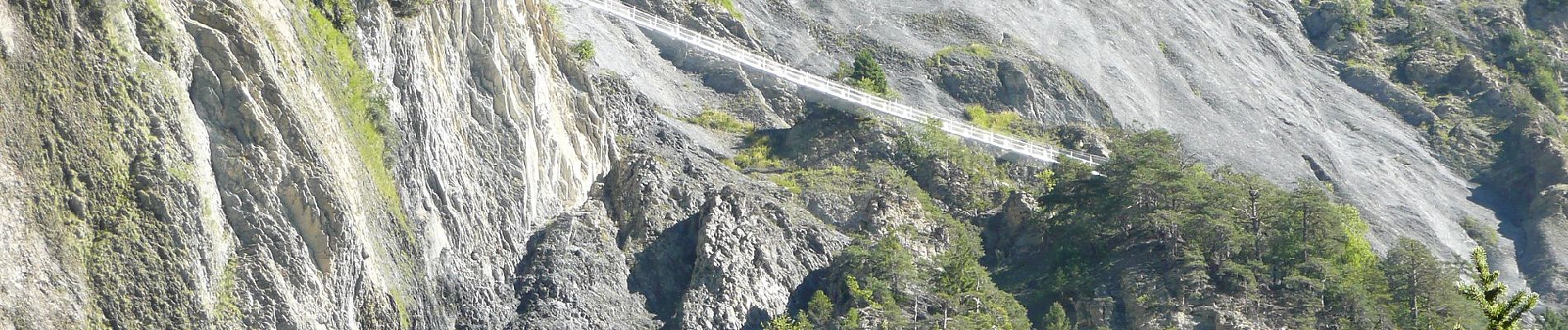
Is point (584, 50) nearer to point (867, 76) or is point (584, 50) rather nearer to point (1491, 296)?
point (867, 76)

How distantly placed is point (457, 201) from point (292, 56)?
21.6 ft

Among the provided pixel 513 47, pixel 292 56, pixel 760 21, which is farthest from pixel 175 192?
pixel 760 21

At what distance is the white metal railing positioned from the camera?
218ft

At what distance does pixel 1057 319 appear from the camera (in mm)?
53500

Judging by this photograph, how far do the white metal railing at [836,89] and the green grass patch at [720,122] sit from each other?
298 centimetres

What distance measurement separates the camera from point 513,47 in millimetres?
51469

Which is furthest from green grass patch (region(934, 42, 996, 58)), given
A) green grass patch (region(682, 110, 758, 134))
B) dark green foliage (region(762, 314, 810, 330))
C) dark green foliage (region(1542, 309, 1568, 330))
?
dark green foliage (region(762, 314, 810, 330))

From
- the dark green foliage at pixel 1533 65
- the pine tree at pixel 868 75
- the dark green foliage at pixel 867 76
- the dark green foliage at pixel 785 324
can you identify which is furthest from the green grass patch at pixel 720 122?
the dark green foliage at pixel 1533 65

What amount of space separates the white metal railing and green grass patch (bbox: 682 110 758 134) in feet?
9.77

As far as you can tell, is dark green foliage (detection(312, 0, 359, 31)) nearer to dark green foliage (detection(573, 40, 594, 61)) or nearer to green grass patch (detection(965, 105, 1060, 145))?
dark green foliage (detection(573, 40, 594, 61))

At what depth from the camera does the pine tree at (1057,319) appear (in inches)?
2087

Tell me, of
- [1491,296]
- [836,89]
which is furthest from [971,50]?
[1491,296]

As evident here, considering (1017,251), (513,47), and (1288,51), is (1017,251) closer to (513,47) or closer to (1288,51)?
(513,47)

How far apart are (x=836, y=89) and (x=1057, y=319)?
15.0m
